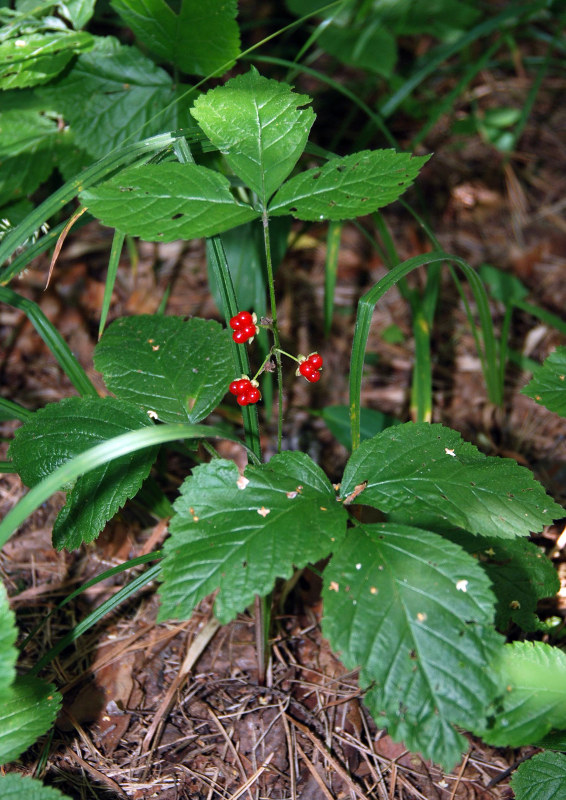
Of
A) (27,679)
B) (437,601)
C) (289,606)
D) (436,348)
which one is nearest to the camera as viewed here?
(437,601)

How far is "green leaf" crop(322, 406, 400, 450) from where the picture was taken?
197 centimetres

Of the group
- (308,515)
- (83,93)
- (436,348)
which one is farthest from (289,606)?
(83,93)

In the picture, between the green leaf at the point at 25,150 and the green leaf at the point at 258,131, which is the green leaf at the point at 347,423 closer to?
the green leaf at the point at 258,131

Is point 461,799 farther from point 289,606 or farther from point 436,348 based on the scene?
point 436,348

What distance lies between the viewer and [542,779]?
121cm

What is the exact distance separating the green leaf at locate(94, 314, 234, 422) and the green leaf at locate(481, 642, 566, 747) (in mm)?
763

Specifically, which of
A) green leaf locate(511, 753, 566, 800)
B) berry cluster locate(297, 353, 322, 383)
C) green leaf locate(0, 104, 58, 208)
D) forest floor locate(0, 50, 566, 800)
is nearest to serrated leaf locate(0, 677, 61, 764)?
forest floor locate(0, 50, 566, 800)

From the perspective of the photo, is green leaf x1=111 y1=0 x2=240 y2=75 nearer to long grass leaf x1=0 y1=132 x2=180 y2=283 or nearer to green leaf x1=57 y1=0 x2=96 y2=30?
green leaf x1=57 y1=0 x2=96 y2=30

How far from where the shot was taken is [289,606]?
66.7 inches

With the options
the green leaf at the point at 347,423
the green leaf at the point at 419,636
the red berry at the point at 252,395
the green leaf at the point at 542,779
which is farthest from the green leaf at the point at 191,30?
the green leaf at the point at 542,779

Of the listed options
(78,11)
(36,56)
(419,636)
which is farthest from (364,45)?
(419,636)

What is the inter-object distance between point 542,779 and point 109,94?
1.98 meters

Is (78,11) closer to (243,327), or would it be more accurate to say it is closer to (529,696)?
(243,327)

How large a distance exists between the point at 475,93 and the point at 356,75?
2.15 ft
